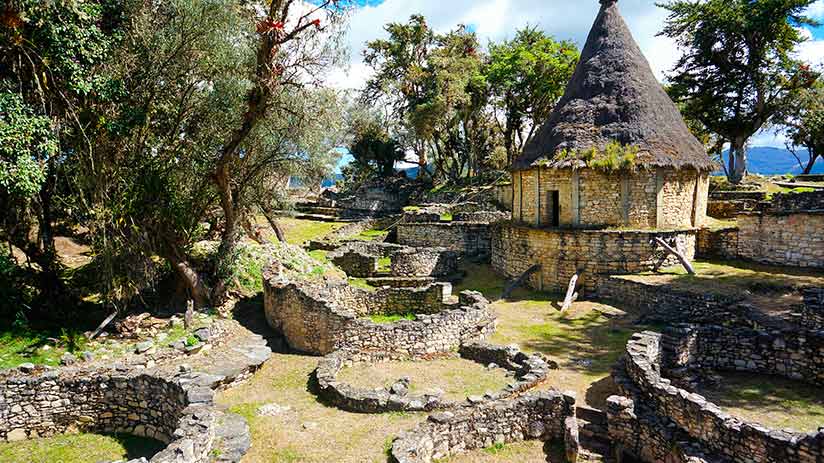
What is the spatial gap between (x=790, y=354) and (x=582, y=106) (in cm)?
1335

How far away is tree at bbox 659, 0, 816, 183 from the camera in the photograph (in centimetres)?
2933

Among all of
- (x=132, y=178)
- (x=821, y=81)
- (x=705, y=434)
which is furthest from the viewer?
(x=821, y=81)

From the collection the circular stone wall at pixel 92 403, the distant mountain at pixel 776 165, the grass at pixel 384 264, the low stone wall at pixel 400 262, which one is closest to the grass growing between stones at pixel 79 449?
the circular stone wall at pixel 92 403

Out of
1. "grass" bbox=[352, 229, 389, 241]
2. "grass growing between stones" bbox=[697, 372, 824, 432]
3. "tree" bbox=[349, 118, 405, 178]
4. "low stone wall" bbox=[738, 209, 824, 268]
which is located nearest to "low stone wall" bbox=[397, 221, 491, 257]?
"grass" bbox=[352, 229, 389, 241]

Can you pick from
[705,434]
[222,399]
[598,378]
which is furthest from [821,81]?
[222,399]

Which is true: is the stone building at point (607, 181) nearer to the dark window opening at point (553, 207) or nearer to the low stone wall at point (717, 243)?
the dark window opening at point (553, 207)

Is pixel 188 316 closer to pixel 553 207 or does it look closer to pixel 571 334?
pixel 571 334

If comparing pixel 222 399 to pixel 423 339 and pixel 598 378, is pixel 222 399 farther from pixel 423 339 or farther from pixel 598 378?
pixel 598 378

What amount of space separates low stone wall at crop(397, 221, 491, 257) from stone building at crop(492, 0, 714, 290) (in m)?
4.94

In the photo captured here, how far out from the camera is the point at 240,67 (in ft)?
43.8

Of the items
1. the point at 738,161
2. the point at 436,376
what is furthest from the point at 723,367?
the point at 738,161

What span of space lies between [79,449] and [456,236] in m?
20.8

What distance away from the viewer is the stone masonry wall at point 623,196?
18.8m

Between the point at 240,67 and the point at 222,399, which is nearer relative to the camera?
the point at 222,399
